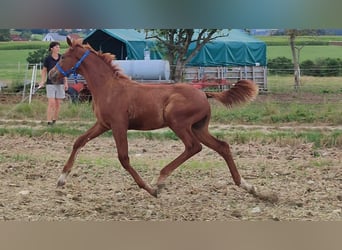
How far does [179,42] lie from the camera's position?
440cm

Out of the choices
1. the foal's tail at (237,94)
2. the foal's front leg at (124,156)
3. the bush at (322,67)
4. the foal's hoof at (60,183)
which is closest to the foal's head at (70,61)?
the foal's front leg at (124,156)

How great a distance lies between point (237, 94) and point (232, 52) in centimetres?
33

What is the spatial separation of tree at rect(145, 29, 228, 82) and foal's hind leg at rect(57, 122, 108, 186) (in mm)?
711

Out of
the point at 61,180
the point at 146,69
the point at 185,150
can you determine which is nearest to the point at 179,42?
the point at 146,69

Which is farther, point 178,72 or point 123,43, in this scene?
point 178,72

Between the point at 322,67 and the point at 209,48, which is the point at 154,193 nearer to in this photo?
the point at 209,48

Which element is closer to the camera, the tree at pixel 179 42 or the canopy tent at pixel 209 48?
the tree at pixel 179 42

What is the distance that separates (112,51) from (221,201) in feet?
4.80

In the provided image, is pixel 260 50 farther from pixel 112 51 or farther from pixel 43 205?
pixel 43 205

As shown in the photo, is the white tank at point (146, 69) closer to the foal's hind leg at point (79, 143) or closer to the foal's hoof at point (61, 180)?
the foal's hind leg at point (79, 143)

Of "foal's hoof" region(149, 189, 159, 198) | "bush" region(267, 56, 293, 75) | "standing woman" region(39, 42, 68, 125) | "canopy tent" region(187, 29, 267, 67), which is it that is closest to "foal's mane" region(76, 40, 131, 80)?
"standing woman" region(39, 42, 68, 125)

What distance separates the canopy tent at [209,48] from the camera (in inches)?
172

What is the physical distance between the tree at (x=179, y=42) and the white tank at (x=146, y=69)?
2.2 inches

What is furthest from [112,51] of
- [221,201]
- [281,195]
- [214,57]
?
[281,195]
